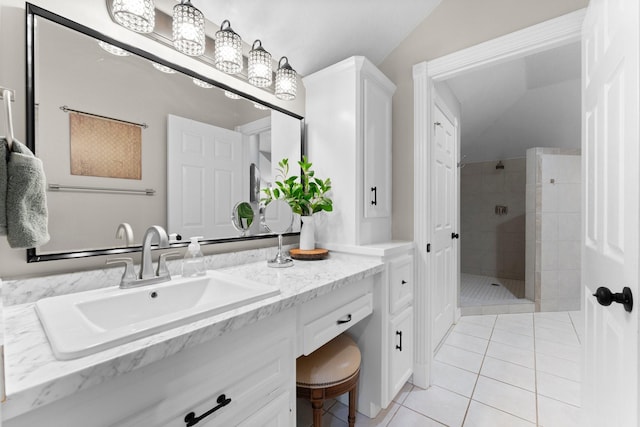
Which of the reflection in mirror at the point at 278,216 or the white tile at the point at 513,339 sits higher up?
the reflection in mirror at the point at 278,216

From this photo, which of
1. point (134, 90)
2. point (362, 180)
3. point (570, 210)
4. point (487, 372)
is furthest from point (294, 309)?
point (570, 210)

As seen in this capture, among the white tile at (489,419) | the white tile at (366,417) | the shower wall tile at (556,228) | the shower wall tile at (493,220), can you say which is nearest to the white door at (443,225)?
the white tile at (489,419)

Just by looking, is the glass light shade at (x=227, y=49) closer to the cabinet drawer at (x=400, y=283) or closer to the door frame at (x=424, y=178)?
the door frame at (x=424, y=178)

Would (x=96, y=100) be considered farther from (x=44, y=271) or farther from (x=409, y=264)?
(x=409, y=264)

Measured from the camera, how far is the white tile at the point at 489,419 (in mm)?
1471

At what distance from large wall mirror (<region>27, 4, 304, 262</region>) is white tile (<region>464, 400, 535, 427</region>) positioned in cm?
155

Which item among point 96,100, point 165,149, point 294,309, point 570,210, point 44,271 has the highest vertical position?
point 96,100

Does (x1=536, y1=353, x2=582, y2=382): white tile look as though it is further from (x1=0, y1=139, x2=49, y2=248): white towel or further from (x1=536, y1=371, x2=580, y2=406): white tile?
(x1=0, y1=139, x2=49, y2=248): white towel

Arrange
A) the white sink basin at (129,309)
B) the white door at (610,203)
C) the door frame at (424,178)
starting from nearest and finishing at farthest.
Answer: the white sink basin at (129,309)
the white door at (610,203)
the door frame at (424,178)

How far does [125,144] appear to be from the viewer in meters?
1.13

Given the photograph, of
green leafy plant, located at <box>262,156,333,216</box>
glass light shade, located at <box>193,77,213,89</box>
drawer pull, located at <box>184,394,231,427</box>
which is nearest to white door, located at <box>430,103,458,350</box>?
green leafy plant, located at <box>262,156,333,216</box>

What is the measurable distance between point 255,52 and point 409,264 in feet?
4.81

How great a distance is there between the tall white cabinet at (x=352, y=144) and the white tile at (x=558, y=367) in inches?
56.5

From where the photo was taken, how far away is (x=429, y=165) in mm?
1808
